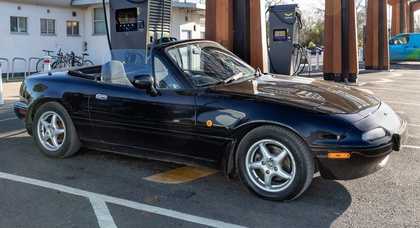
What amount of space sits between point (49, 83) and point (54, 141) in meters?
0.74

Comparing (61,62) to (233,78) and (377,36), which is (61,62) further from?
(233,78)

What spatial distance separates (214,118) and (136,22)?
18.3ft

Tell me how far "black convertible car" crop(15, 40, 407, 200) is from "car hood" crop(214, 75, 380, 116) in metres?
0.01

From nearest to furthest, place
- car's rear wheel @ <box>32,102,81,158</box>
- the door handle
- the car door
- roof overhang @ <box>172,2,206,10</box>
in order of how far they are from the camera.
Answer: the car door
the door handle
car's rear wheel @ <box>32,102,81,158</box>
roof overhang @ <box>172,2,206,10</box>

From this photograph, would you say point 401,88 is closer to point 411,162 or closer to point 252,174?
point 411,162

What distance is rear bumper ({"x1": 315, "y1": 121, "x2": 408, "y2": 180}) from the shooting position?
3512mm

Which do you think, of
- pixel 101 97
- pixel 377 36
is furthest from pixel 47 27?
pixel 101 97

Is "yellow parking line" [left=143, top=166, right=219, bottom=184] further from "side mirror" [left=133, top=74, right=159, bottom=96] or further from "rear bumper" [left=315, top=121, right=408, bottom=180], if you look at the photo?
"rear bumper" [left=315, top=121, right=408, bottom=180]

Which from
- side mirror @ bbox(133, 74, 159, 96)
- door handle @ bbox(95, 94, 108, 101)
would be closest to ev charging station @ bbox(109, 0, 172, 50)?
door handle @ bbox(95, 94, 108, 101)

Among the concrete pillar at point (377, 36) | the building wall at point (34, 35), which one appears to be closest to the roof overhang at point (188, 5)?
the building wall at point (34, 35)

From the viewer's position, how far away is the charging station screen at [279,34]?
1337 cm

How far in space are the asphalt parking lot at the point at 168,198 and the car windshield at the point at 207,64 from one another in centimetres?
108

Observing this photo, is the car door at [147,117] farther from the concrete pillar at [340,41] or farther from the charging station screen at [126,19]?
the concrete pillar at [340,41]

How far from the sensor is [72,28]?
2072 cm
